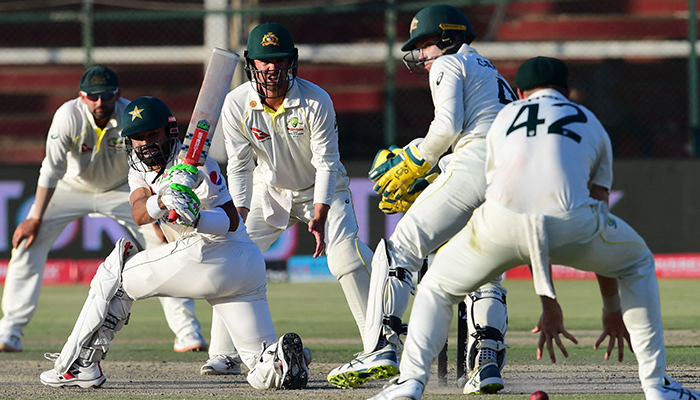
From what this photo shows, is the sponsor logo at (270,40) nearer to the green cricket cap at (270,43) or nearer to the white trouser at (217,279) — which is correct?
the green cricket cap at (270,43)

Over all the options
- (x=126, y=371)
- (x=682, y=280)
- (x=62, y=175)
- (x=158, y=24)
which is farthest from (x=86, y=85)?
(x=158, y=24)

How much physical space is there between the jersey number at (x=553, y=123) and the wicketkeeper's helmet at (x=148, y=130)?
2.14 m

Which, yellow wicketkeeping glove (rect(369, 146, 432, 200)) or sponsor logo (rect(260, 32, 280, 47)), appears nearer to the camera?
yellow wicketkeeping glove (rect(369, 146, 432, 200))

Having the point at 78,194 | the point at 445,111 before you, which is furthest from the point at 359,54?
the point at 445,111

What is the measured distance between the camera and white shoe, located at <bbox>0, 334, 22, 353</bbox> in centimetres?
709

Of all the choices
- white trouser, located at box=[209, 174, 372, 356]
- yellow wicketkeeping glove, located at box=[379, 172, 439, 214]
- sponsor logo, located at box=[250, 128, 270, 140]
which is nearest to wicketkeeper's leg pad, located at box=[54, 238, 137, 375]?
white trouser, located at box=[209, 174, 372, 356]

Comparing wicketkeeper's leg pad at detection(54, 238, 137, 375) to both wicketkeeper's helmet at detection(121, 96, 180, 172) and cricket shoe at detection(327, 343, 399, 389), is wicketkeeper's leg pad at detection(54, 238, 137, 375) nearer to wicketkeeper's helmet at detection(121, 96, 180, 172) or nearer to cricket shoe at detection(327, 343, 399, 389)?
wicketkeeper's helmet at detection(121, 96, 180, 172)

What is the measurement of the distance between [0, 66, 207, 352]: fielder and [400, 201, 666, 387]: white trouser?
3.27 meters

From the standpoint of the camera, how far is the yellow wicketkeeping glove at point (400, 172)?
5034 millimetres

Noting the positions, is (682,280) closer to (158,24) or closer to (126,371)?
(126,371)

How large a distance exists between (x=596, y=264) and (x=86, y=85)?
4680 mm

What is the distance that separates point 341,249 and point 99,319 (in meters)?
1.52

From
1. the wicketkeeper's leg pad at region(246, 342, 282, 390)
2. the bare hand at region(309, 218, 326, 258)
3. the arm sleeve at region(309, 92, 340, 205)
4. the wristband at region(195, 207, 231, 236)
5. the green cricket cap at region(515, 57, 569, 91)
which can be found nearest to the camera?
the green cricket cap at region(515, 57, 569, 91)

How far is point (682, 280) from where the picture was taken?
11797 mm
